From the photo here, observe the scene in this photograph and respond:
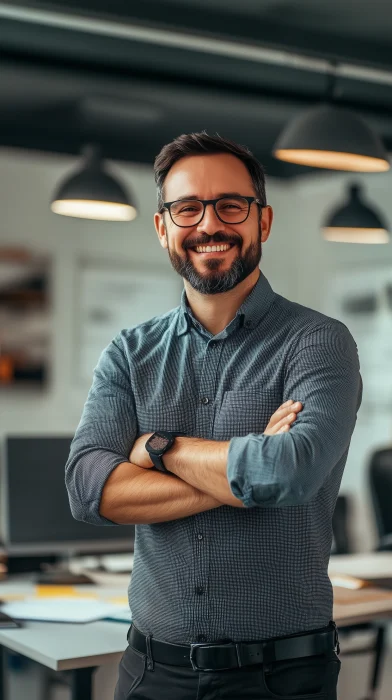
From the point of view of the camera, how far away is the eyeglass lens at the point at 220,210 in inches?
78.8

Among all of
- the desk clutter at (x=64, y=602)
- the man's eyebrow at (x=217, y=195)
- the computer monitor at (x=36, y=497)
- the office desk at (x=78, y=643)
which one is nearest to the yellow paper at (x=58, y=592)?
the desk clutter at (x=64, y=602)

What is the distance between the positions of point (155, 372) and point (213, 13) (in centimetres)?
272

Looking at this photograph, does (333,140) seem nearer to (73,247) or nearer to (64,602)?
(64,602)

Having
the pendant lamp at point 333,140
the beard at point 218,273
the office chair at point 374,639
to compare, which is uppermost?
the pendant lamp at point 333,140

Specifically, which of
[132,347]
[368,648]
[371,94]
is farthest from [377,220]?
[132,347]

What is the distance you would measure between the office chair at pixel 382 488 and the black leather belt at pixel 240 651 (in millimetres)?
3365

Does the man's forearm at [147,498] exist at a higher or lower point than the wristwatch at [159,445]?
lower

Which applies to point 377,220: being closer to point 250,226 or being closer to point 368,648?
point 368,648

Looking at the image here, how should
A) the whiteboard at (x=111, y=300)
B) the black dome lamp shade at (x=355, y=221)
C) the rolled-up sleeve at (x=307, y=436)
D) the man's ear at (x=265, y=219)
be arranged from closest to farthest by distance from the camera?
the rolled-up sleeve at (x=307, y=436) → the man's ear at (x=265, y=219) → the black dome lamp shade at (x=355, y=221) → the whiteboard at (x=111, y=300)

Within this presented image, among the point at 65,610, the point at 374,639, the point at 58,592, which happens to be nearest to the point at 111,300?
the point at 374,639

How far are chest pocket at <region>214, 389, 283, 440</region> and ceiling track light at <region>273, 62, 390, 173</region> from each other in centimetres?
173

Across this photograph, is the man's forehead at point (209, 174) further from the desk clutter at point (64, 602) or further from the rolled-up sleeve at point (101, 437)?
the desk clutter at point (64, 602)

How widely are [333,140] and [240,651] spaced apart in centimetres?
214

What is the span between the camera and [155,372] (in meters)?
2.09
